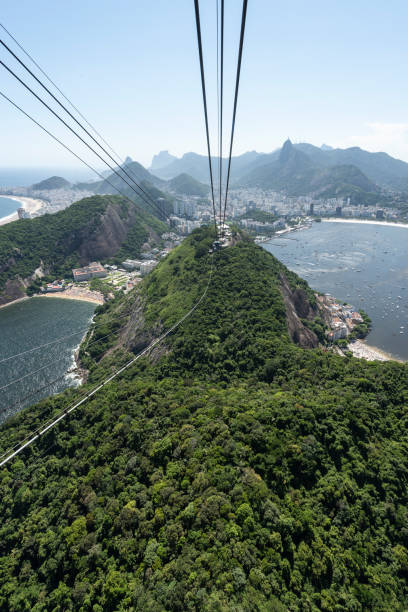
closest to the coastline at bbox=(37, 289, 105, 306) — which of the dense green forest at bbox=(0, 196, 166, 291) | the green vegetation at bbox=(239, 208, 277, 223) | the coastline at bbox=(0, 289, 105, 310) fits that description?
the coastline at bbox=(0, 289, 105, 310)

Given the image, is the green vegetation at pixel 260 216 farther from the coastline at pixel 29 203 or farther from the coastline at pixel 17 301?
the coastline at pixel 29 203

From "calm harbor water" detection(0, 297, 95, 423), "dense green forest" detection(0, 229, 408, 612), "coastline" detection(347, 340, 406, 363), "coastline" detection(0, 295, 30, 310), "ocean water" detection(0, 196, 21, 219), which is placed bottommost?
"coastline" detection(347, 340, 406, 363)

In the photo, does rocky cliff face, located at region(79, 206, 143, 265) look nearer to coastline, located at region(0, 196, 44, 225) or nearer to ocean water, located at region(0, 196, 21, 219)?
ocean water, located at region(0, 196, 21, 219)

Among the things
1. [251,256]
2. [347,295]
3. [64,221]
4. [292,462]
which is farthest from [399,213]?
[292,462]

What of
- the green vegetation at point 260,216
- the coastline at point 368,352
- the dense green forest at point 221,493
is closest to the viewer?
the dense green forest at point 221,493

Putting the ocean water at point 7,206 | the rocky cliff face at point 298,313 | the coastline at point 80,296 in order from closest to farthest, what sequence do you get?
1. the rocky cliff face at point 298,313
2. the coastline at point 80,296
3. the ocean water at point 7,206

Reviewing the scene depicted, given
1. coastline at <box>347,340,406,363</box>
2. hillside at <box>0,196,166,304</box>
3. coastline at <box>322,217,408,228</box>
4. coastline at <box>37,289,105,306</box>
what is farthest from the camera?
coastline at <box>322,217,408,228</box>

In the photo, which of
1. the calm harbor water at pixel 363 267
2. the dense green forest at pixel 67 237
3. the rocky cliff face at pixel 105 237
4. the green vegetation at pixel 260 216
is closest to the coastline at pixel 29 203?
the dense green forest at pixel 67 237
